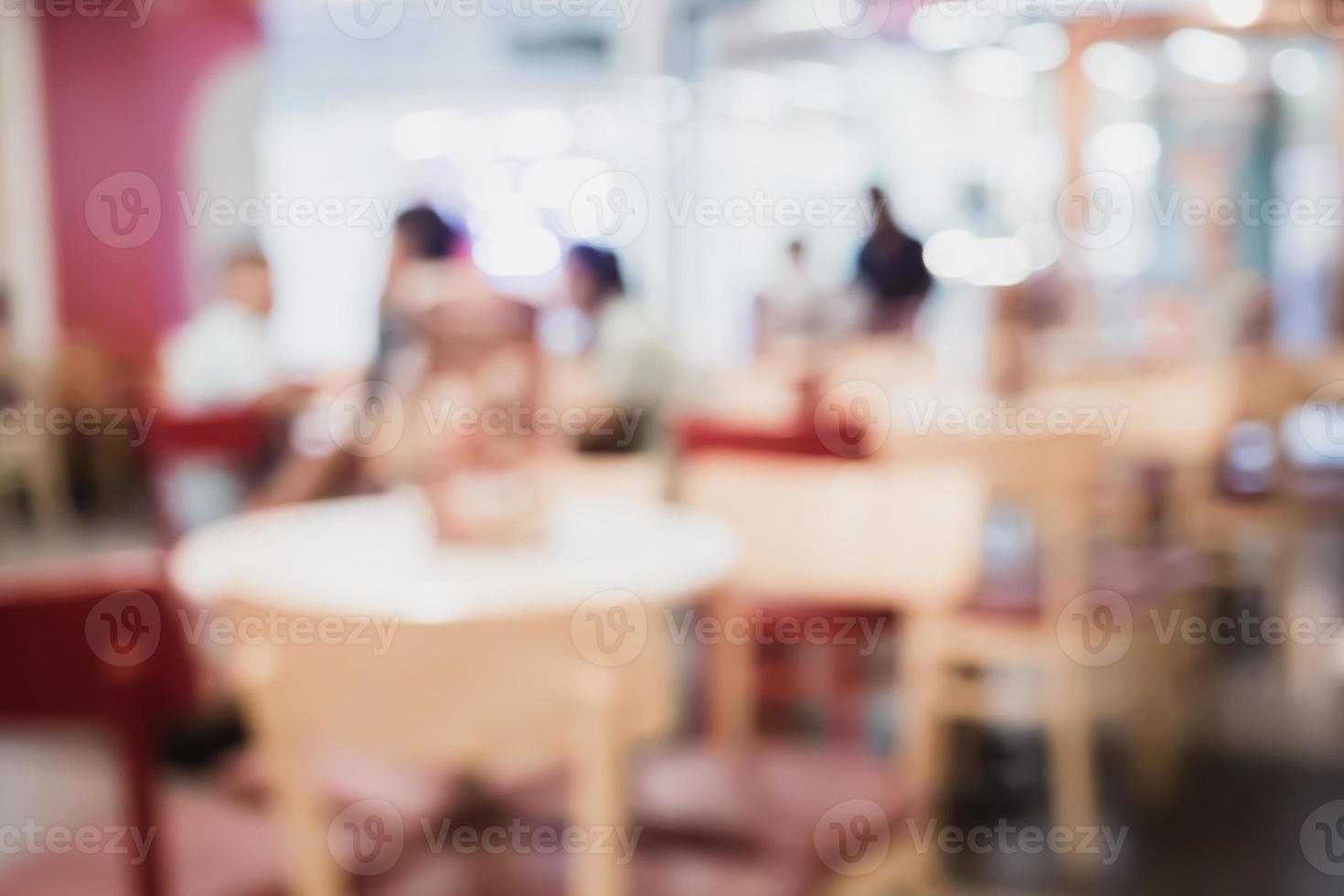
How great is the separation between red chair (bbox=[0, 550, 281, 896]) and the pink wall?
7.28m

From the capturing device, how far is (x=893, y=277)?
539 centimetres

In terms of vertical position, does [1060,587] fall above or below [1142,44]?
below

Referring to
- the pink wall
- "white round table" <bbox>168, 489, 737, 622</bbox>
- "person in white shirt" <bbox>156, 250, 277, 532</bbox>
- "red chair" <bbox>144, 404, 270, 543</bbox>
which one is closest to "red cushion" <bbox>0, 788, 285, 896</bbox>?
"white round table" <bbox>168, 489, 737, 622</bbox>

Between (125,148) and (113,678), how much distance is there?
757cm

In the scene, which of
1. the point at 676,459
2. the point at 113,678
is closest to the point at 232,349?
the point at 676,459

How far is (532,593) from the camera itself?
5.23 ft

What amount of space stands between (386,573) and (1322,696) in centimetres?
318

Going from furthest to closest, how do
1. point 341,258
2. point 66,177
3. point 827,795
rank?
point 341,258, point 66,177, point 827,795

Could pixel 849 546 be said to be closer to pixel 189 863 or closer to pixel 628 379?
pixel 189 863

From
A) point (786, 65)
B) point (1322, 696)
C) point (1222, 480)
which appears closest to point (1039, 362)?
point (1222, 480)

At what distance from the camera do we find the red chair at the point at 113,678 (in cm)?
124

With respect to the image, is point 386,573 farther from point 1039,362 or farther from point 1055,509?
point 1039,362

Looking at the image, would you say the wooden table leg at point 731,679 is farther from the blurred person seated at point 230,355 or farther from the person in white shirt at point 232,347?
the person in white shirt at point 232,347

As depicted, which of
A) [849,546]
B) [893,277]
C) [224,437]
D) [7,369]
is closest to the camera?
[849,546]
